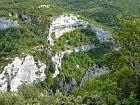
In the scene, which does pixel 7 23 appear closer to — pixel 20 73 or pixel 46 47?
pixel 46 47

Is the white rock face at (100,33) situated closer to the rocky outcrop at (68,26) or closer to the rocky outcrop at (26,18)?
the rocky outcrop at (68,26)

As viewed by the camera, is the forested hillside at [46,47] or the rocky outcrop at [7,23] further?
the rocky outcrop at [7,23]

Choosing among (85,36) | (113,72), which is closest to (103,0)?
(85,36)

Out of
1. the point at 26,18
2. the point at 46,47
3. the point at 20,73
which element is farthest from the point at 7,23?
the point at 20,73

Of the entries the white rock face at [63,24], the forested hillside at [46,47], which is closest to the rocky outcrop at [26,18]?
the forested hillside at [46,47]

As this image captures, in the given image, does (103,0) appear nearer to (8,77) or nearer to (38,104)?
(8,77)

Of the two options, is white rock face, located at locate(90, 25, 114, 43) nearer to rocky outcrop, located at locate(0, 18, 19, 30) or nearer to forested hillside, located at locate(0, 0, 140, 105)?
forested hillside, located at locate(0, 0, 140, 105)
